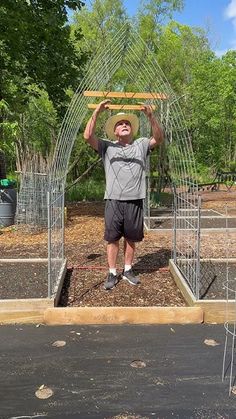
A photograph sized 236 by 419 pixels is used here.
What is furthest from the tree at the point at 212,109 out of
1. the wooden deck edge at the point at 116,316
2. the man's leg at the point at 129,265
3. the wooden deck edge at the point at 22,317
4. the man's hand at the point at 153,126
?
the wooden deck edge at the point at 22,317

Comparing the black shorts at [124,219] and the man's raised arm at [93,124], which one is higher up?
the man's raised arm at [93,124]

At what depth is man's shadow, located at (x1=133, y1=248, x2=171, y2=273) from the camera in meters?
5.75

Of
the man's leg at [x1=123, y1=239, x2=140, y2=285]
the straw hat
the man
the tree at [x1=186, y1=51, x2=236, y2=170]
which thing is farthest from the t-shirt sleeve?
the tree at [x1=186, y1=51, x2=236, y2=170]

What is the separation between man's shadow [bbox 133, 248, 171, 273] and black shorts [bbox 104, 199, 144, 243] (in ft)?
3.03

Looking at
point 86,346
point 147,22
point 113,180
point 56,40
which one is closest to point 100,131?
point 56,40

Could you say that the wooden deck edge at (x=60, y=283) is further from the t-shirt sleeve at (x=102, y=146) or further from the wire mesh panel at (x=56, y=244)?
the t-shirt sleeve at (x=102, y=146)

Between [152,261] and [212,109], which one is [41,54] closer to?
[152,261]

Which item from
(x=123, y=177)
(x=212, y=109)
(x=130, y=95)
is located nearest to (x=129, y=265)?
(x=123, y=177)

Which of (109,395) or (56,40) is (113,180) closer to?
(109,395)

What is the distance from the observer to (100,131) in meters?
16.2

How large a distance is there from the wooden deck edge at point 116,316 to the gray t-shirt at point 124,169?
4.06 ft

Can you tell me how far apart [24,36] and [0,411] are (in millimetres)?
10331

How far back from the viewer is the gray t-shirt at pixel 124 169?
4.69 metres

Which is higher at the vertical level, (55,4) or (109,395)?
(55,4)
